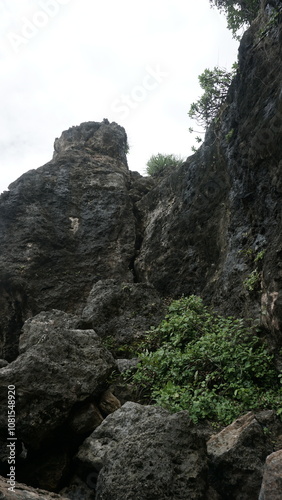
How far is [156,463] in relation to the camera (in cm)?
423

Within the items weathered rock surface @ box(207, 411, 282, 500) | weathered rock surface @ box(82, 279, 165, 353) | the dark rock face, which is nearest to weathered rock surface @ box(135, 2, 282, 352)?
the dark rock face

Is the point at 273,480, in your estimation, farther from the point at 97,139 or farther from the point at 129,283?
the point at 97,139

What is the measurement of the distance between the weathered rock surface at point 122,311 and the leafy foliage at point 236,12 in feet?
35.4

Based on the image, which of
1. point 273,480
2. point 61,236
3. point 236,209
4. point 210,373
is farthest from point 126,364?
point 61,236

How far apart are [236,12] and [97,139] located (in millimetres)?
7480

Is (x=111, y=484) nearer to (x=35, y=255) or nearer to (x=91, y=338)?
(x=91, y=338)

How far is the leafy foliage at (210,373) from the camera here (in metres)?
6.00

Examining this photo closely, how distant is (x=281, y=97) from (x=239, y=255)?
357 centimetres

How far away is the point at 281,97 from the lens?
24.9 ft

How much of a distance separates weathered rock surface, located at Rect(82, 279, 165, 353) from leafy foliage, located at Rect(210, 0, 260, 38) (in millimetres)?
10804

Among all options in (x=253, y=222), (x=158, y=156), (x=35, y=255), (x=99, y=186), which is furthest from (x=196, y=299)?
(x=158, y=156)

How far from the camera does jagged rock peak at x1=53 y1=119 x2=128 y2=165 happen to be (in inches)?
692

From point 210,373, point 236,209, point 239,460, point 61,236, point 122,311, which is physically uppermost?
point 61,236

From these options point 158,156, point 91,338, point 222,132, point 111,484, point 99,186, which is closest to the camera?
point 111,484
